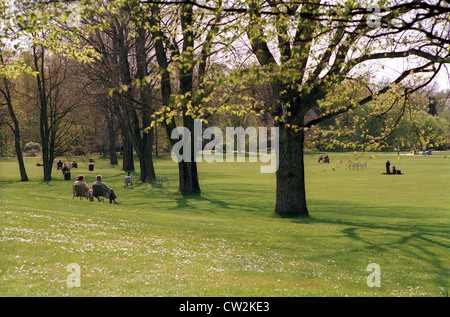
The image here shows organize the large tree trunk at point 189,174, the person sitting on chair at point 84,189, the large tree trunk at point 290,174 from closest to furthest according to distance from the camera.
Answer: the large tree trunk at point 290,174, the person sitting on chair at point 84,189, the large tree trunk at point 189,174

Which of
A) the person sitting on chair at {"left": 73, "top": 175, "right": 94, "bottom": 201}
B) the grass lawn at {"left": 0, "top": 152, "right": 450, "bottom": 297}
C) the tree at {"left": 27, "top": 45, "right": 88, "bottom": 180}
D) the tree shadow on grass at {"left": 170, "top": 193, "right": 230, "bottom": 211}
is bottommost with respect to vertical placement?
the tree shadow on grass at {"left": 170, "top": 193, "right": 230, "bottom": 211}

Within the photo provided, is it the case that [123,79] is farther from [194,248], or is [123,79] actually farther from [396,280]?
[396,280]

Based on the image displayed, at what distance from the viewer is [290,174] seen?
61.0ft

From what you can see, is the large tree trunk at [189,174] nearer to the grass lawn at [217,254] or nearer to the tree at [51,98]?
the grass lawn at [217,254]

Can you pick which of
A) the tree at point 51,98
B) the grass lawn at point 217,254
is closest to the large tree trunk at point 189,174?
the grass lawn at point 217,254

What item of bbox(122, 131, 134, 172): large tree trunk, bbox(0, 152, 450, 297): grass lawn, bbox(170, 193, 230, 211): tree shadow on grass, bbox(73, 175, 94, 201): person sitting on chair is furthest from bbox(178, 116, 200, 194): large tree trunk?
bbox(122, 131, 134, 172): large tree trunk

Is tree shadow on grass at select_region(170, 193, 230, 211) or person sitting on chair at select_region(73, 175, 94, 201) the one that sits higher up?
person sitting on chair at select_region(73, 175, 94, 201)

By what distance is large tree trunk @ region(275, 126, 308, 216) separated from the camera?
1856 centimetres

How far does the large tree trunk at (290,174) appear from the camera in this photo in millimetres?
18562

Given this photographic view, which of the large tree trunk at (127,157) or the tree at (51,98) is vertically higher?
the tree at (51,98)

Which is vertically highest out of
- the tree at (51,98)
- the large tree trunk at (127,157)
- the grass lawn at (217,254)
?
the tree at (51,98)

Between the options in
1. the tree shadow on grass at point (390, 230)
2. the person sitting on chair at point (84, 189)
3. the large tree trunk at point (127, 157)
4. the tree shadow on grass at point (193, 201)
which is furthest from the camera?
the large tree trunk at point (127, 157)

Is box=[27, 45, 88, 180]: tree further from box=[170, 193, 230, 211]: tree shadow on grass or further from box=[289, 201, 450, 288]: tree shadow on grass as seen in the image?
box=[289, 201, 450, 288]: tree shadow on grass
